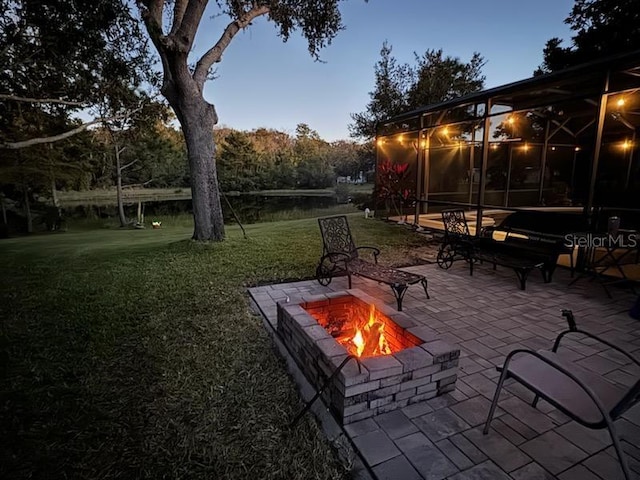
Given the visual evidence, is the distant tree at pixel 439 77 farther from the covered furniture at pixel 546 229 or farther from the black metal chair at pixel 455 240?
the black metal chair at pixel 455 240

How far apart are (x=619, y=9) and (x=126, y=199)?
92.0ft

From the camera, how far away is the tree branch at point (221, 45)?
266 inches

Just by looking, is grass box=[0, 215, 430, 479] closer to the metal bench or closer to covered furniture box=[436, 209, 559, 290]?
the metal bench

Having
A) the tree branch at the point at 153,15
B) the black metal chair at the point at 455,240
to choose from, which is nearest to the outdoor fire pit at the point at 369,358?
the black metal chair at the point at 455,240

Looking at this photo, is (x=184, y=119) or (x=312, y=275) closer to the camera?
(x=312, y=275)

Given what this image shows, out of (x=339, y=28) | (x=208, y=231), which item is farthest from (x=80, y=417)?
(x=339, y=28)

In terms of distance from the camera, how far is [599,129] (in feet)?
15.1

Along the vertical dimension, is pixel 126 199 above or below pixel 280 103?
below

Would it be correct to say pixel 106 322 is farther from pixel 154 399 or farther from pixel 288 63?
pixel 288 63

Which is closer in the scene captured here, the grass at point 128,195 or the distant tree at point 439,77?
the distant tree at point 439,77

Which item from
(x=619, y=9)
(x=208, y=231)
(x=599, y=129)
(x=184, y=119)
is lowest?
(x=208, y=231)

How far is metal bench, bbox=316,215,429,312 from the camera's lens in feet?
12.5

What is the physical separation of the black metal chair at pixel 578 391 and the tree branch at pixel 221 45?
717cm


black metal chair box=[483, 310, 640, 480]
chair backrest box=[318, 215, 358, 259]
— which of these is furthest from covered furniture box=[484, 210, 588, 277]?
black metal chair box=[483, 310, 640, 480]
